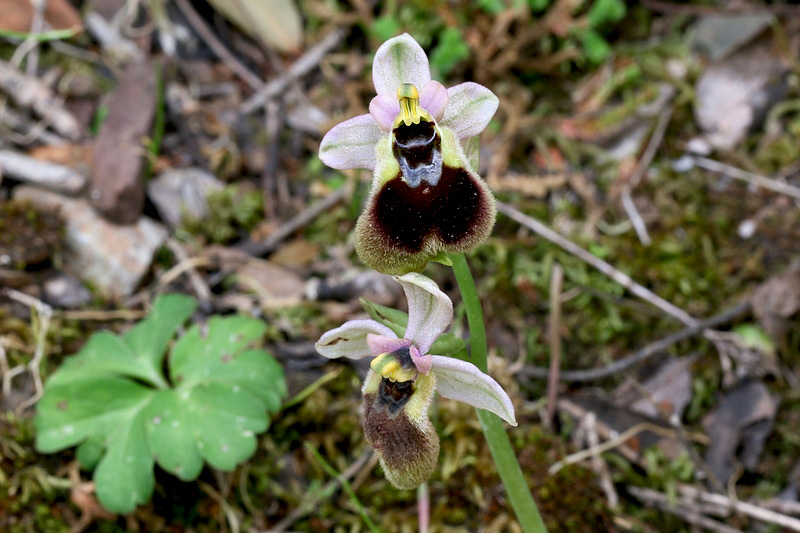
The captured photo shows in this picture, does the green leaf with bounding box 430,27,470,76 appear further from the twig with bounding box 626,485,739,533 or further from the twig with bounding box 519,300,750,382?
the twig with bounding box 626,485,739,533

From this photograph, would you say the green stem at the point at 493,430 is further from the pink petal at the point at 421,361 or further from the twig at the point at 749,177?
the twig at the point at 749,177

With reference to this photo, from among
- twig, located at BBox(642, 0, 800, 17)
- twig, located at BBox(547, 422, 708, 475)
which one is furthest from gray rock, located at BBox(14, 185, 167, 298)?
twig, located at BBox(642, 0, 800, 17)

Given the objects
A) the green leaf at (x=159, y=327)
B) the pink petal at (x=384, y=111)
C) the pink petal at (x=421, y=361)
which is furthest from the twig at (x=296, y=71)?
the pink petal at (x=421, y=361)

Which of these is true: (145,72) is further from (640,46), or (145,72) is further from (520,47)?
(640,46)

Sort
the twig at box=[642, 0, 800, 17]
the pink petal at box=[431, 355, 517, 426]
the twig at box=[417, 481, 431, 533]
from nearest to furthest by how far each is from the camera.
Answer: the pink petal at box=[431, 355, 517, 426] < the twig at box=[417, 481, 431, 533] < the twig at box=[642, 0, 800, 17]

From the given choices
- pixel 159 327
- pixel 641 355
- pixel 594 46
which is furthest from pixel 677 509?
pixel 594 46

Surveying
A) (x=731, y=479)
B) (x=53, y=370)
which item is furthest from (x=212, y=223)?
(x=731, y=479)

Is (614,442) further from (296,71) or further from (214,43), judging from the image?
(214,43)
